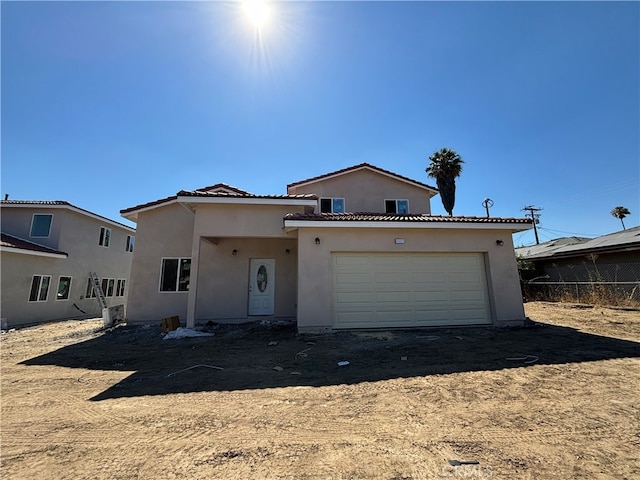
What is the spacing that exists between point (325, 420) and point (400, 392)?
4.77 feet

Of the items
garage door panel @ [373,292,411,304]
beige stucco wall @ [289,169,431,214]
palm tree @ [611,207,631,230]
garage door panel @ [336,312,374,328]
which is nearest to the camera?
garage door panel @ [336,312,374,328]

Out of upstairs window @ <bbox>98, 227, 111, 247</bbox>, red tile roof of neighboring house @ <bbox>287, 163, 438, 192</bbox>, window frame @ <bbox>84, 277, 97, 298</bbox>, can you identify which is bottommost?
window frame @ <bbox>84, 277, 97, 298</bbox>

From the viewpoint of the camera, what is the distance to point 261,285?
1202 centimetres

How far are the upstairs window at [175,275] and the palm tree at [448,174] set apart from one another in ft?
62.7

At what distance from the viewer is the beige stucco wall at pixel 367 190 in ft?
50.8

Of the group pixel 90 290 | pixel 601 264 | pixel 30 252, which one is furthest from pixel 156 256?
pixel 601 264

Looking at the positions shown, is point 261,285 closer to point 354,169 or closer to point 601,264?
point 354,169

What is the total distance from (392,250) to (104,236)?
2049 cm

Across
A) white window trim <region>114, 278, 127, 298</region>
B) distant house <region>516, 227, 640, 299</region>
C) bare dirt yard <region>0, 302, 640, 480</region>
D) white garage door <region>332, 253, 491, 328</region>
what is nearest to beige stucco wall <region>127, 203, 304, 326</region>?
white garage door <region>332, 253, 491, 328</region>

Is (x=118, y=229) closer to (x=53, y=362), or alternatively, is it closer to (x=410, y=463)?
(x=53, y=362)

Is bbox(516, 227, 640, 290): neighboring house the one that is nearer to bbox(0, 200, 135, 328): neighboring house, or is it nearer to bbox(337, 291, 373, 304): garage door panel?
bbox(337, 291, 373, 304): garage door panel

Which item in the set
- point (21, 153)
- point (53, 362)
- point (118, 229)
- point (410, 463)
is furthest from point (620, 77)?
point (118, 229)

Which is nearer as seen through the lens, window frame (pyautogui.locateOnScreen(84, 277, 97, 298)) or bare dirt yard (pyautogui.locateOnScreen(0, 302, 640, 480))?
bare dirt yard (pyautogui.locateOnScreen(0, 302, 640, 480))

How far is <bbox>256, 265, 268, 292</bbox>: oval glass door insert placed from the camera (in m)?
12.0
